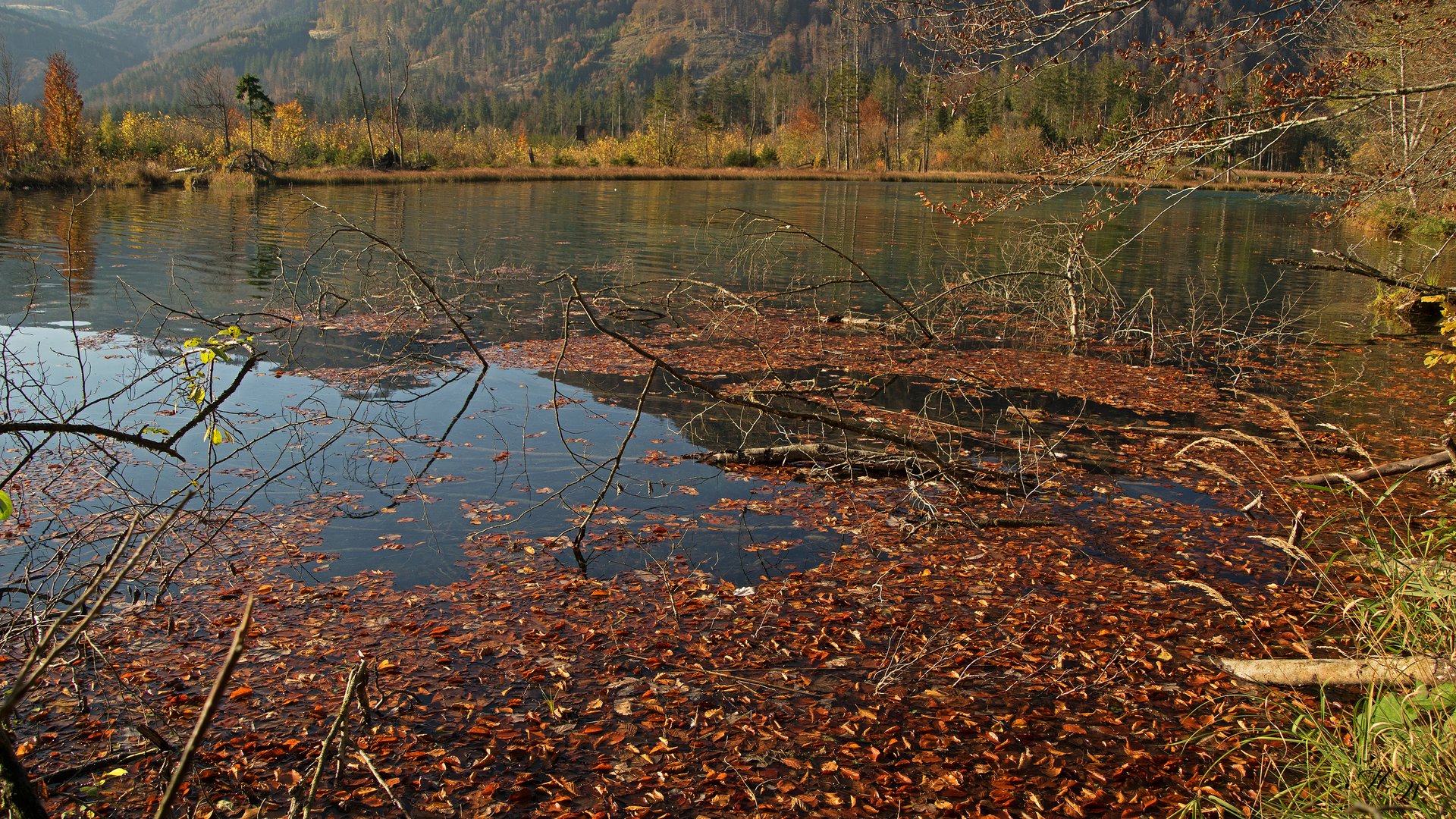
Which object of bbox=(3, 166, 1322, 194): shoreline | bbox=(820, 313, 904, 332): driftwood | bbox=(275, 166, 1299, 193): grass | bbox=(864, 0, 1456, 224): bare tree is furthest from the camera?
bbox=(275, 166, 1299, 193): grass

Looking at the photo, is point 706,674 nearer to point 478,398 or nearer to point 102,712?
point 102,712

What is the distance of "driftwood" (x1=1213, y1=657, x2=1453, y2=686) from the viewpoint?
3.65 metres

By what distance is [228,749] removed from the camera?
4285 millimetres

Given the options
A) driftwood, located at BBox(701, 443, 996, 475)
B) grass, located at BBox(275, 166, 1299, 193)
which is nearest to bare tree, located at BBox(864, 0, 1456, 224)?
driftwood, located at BBox(701, 443, 996, 475)

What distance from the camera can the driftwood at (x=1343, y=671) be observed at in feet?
12.0

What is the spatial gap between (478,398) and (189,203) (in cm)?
3511

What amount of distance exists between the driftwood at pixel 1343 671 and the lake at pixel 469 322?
2.90m

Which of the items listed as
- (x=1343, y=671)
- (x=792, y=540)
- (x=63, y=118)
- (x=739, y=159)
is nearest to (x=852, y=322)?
(x=792, y=540)

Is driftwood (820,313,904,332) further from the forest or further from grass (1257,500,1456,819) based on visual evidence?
grass (1257,500,1456,819)

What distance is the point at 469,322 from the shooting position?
1645cm

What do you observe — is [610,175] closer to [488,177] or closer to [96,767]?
[488,177]

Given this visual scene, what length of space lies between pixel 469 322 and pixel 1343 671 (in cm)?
1438

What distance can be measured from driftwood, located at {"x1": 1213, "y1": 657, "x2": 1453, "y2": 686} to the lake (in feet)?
9.51

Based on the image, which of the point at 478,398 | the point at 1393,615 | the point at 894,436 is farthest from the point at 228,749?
the point at 478,398
